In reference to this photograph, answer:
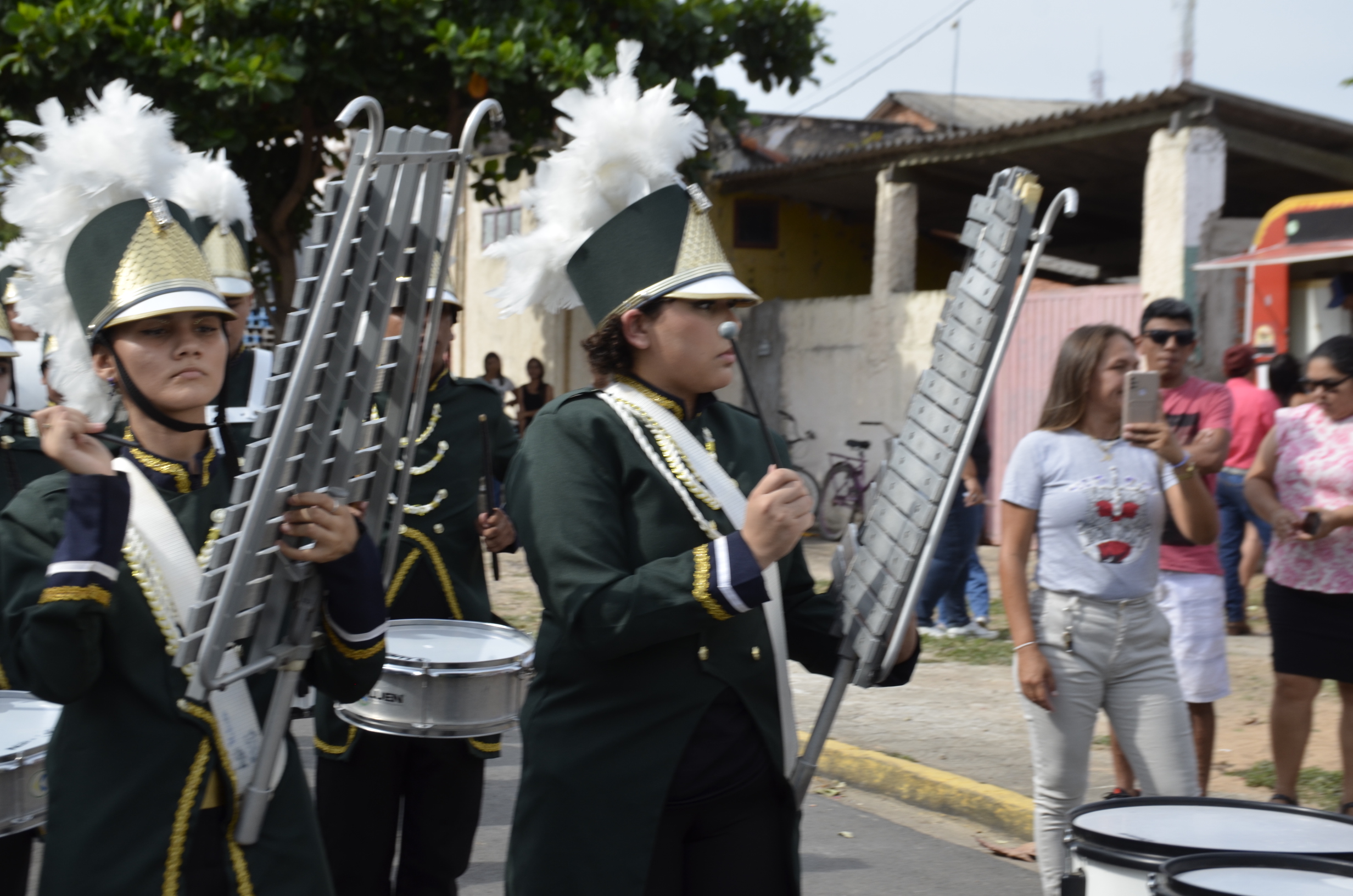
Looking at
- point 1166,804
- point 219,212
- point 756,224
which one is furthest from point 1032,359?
point 219,212

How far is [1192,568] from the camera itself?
5.47m

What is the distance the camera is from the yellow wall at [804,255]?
17766mm

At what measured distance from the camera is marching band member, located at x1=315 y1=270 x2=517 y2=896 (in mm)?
4008

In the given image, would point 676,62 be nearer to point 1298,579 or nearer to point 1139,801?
point 1298,579

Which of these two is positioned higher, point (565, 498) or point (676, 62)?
point (676, 62)

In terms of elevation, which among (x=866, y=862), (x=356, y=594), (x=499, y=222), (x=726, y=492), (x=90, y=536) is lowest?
(x=866, y=862)

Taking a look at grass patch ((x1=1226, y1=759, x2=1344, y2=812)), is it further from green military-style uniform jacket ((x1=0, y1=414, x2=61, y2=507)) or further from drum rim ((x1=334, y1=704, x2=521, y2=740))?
green military-style uniform jacket ((x1=0, y1=414, x2=61, y2=507))

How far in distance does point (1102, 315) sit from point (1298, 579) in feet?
26.2

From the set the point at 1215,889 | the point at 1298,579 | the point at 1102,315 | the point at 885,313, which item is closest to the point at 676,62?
the point at 885,313

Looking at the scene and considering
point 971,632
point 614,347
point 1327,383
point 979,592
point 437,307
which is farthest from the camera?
point 979,592

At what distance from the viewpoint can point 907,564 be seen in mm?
2549

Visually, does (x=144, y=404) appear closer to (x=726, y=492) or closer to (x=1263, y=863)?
(x=726, y=492)

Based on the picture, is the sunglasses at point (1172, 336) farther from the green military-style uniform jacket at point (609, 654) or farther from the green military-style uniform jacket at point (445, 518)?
the green military-style uniform jacket at point (609, 654)

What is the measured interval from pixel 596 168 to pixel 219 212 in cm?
108
